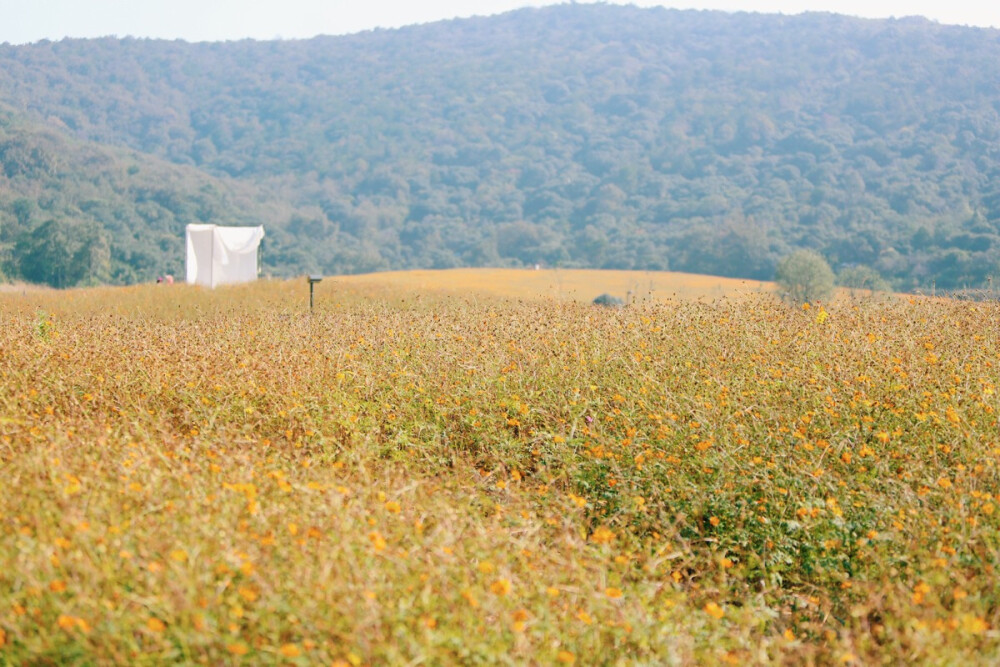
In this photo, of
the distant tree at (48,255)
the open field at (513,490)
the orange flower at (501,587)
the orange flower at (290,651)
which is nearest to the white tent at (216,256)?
the open field at (513,490)

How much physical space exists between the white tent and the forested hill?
2800 centimetres

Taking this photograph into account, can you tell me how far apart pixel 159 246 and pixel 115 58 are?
64.8 meters

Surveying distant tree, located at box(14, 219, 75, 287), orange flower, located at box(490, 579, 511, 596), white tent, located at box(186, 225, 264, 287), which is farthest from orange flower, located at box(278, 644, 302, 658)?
distant tree, located at box(14, 219, 75, 287)

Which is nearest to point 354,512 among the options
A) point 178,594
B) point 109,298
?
point 178,594

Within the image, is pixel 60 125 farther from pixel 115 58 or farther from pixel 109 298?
pixel 109 298

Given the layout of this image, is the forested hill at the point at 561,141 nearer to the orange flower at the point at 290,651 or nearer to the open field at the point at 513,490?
the open field at the point at 513,490

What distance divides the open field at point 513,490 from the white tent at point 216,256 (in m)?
17.8

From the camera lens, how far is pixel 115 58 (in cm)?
10956

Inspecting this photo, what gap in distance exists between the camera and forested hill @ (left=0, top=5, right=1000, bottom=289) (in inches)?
2238

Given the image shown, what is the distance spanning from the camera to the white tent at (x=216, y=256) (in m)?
25.7

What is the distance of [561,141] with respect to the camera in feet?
295

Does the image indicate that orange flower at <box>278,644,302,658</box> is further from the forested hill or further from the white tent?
the forested hill

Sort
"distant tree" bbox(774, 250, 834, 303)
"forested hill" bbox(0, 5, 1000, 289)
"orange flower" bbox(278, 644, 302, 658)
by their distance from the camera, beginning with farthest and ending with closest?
1. "forested hill" bbox(0, 5, 1000, 289)
2. "distant tree" bbox(774, 250, 834, 303)
3. "orange flower" bbox(278, 644, 302, 658)

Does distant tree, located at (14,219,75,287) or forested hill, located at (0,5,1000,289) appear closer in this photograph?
distant tree, located at (14,219,75,287)
